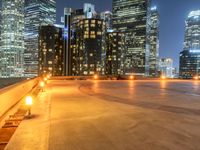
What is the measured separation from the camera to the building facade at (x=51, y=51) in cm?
17600

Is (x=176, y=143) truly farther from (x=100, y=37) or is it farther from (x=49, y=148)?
(x=100, y=37)

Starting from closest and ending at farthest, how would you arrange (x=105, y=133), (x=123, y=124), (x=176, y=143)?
(x=176, y=143), (x=105, y=133), (x=123, y=124)

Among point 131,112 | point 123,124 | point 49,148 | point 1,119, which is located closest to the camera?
point 49,148

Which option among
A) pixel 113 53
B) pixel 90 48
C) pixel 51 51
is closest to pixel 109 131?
pixel 90 48

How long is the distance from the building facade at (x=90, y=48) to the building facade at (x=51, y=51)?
9132 mm

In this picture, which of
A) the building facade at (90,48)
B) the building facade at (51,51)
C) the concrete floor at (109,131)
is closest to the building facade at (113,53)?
the building facade at (90,48)

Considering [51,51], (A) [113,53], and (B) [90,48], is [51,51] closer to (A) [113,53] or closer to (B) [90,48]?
(B) [90,48]

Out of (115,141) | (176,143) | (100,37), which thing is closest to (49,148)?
(115,141)

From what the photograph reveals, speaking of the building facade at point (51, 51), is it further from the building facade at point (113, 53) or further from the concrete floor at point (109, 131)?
the concrete floor at point (109, 131)

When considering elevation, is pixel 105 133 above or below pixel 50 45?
below

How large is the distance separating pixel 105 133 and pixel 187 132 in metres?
2.70

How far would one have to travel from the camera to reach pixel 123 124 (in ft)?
36.7

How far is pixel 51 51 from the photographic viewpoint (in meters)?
177

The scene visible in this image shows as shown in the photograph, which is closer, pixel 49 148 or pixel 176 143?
pixel 49 148
